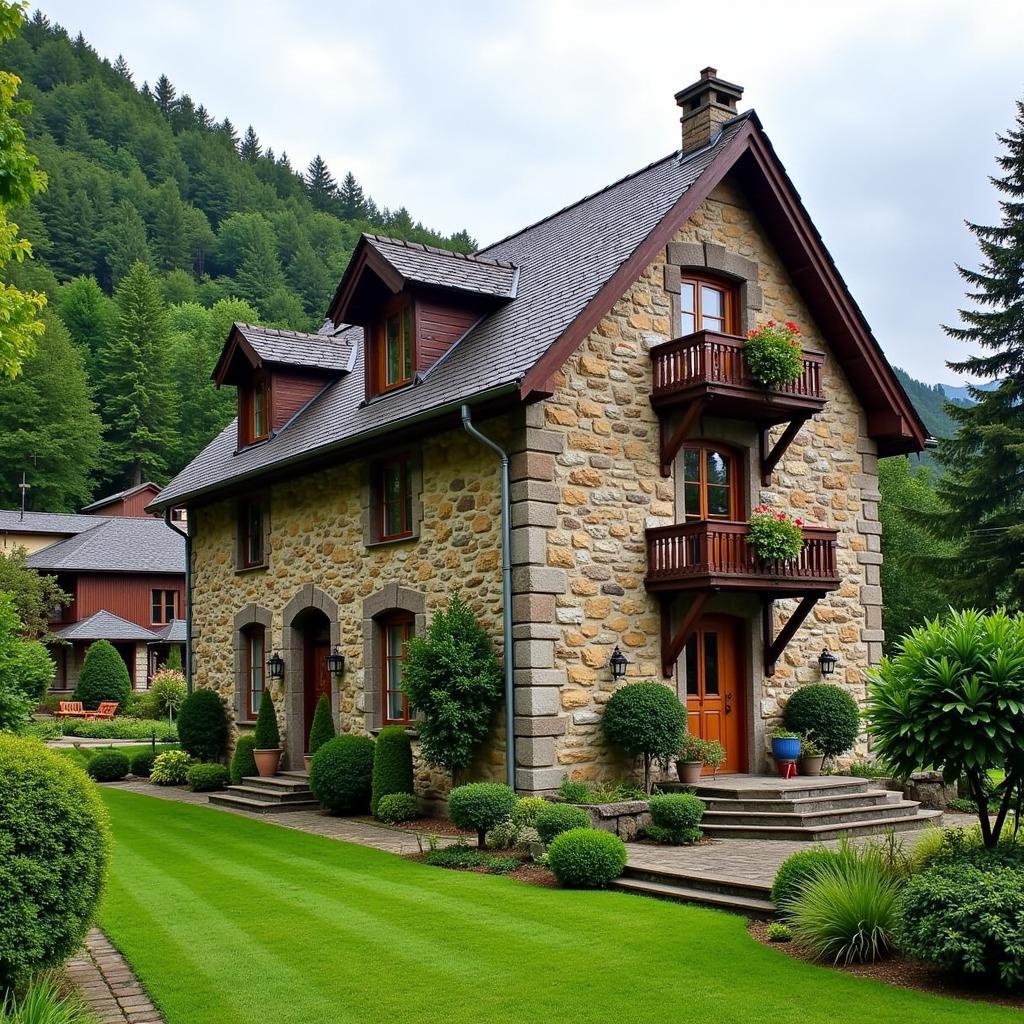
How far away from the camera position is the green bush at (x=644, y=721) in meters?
14.2

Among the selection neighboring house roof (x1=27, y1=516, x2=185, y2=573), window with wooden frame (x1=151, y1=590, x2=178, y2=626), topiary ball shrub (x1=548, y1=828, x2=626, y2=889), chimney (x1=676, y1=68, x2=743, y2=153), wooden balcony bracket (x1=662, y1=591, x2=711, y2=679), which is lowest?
A: topiary ball shrub (x1=548, y1=828, x2=626, y2=889)

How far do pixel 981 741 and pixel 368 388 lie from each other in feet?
39.3

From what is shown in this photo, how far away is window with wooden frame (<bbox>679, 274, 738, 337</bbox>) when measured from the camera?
54.0ft

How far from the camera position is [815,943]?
8.37 m

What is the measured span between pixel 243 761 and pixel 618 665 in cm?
861

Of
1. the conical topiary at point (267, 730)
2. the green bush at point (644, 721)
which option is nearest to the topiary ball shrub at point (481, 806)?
the green bush at point (644, 721)

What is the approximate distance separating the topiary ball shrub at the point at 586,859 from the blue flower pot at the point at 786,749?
17.9 ft

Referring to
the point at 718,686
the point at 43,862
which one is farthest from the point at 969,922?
the point at 718,686

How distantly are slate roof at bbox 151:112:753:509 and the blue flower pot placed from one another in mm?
6494

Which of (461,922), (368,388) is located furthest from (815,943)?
(368,388)

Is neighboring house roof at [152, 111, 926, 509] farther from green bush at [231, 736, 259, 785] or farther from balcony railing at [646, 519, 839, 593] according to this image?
green bush at [231, 736, 259, 785]

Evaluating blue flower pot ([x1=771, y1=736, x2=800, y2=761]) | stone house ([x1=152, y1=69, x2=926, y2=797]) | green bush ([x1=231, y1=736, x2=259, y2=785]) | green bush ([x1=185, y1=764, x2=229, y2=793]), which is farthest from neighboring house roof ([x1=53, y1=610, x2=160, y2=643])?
blue flower pot ([x1=771, y1=736, x2=800, y2=761])

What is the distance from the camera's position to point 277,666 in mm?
20109

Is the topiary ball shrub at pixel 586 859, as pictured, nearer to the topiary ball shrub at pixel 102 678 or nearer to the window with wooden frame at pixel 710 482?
the window with wooden frame at pixel 710 482
